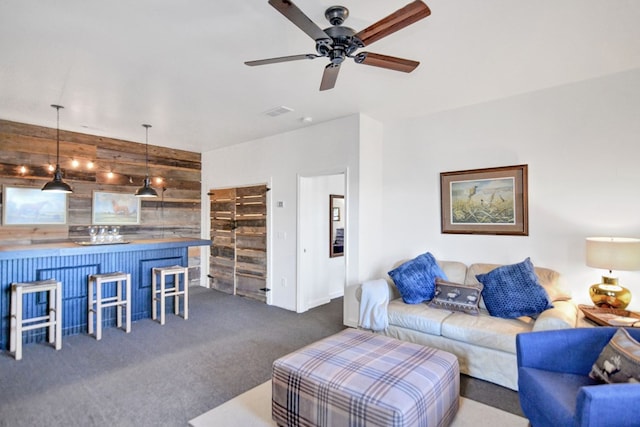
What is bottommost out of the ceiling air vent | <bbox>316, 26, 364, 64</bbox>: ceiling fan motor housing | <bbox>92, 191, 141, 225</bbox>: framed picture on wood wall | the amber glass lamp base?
the amber glass lamp base

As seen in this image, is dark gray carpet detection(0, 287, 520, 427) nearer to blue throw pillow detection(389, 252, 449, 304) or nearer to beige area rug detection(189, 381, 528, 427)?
beige area rug detection(189, 381, 528, 427)

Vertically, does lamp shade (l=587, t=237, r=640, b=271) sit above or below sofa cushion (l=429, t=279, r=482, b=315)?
above

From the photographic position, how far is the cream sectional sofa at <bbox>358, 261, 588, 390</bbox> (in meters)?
2.61

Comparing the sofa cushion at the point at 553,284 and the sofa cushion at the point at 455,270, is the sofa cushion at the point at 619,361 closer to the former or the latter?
the sofa cushion at the point at 553,284

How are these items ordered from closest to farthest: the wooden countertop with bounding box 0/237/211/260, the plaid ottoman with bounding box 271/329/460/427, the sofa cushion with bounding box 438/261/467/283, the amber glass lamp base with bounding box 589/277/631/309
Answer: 1. the plaid ottoman with bounding box 271/329/460/427
2. the amber glass lamp base with bounding box 589/277/631/309
3. the wooden countertop with bounding box 0/237/211/260
4. the sofa cushion with bounding box 438/261/467/283

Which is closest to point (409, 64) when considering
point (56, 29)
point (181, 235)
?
point (56, 29)

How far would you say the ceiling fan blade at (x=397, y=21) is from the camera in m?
1.61

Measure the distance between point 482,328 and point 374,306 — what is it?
1.01m

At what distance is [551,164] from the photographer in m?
3.29

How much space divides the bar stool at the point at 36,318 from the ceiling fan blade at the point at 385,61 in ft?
12.1

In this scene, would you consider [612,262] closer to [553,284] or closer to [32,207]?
[553,284]

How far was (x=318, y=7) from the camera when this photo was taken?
2045mm

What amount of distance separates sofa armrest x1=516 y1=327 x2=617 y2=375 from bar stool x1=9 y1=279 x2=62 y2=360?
13.6ft

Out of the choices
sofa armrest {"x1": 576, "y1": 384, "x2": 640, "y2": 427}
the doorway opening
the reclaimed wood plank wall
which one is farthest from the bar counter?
sofa armrest {"x1": 576, "y1": 384, "x2": 640, "y2": 427}
